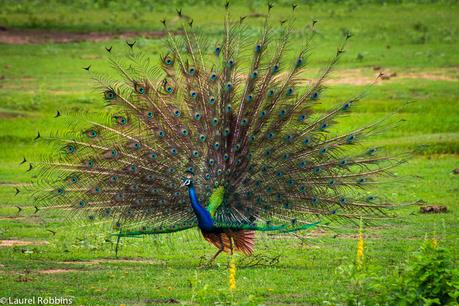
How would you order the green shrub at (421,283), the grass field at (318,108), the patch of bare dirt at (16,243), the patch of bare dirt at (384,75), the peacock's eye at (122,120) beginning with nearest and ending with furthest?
the green shrub at (421,283) → the grass field at (318,108) → the peacock's eye at (122,120) → the patch of bare dirt at (16,243) → the patch of bare dirt at (384,75)

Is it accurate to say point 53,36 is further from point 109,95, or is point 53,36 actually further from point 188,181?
point 188,181

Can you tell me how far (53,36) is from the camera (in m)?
36.2

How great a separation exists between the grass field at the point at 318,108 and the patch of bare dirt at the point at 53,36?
534mm

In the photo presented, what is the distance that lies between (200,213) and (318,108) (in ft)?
40.7

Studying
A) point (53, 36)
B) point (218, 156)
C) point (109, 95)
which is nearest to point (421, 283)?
point (218, 156)

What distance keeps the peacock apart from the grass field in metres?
0.58

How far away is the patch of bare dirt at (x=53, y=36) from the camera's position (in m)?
35.3

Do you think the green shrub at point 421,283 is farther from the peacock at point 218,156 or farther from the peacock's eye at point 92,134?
the peacock's eye at point 92,134

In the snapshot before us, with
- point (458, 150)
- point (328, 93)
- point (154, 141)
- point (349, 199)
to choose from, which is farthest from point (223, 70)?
point (328, 93)

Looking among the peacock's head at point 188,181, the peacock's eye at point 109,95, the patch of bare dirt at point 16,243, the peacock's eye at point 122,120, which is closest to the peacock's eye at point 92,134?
the peacock's eye at point 122,120

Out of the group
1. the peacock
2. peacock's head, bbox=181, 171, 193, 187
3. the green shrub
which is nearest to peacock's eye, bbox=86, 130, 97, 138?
the peacock

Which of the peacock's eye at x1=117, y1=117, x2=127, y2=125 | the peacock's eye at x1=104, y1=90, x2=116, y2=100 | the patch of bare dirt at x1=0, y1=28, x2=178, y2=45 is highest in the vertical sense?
the patch of bare dirt at x1=0, y1=28, x2=178, y2=45

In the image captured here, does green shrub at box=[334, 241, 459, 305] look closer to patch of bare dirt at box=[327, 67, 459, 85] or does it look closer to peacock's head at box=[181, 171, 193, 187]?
peacock's head at box=[181, 171, 193, 187]

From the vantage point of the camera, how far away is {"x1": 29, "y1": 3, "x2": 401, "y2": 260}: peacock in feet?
40.5
